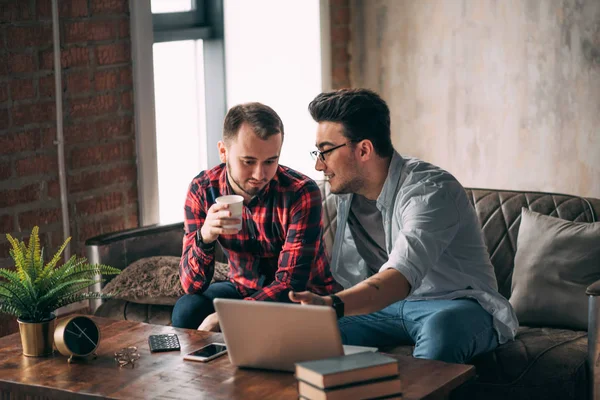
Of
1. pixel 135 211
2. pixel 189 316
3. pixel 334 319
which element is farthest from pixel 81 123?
pixel 334 319

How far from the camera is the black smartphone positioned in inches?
87.6

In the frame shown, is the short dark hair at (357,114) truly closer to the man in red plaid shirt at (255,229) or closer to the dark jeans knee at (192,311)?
the man in red plaid shirt at (255,229)

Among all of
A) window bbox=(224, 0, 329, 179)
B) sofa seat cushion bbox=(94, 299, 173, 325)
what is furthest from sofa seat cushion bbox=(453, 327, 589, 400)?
window bbox=(224, 0, 329, 179)

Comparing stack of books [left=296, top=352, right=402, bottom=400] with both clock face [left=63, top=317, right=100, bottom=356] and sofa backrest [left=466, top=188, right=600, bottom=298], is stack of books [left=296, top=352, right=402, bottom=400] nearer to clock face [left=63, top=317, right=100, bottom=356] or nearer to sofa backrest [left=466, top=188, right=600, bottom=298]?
clock face [left=63, top=317, right=100, bottom=356]

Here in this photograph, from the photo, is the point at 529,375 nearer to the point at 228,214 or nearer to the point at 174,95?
the point at 228,214

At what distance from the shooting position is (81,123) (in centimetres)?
359

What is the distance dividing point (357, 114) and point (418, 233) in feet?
1.42

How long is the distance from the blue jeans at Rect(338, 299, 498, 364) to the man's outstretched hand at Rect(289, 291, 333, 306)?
0.50 m

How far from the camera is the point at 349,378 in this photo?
182 cm

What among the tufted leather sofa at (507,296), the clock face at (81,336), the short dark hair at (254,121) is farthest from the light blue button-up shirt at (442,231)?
the clock face at (81,336)

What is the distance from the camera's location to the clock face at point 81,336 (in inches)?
89.3

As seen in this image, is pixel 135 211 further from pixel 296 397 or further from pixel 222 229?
pixel 296 397

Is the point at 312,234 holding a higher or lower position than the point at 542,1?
lower

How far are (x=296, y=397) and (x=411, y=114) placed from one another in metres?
3.01
